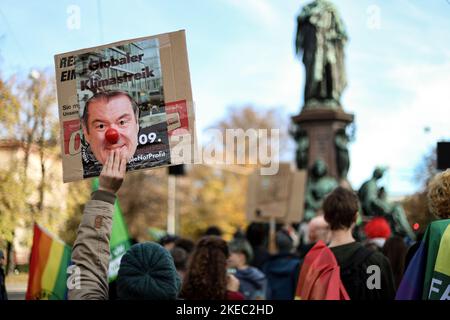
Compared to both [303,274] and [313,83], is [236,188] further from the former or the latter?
[303,274]

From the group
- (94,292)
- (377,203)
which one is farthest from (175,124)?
(377,203)

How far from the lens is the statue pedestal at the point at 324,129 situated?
62.9ft

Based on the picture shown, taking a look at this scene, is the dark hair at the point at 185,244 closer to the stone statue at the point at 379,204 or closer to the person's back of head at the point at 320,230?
the person's back of head at the point at 320,230

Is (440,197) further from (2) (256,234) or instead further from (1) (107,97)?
(2) (256,234)

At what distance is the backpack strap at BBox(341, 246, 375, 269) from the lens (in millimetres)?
3936

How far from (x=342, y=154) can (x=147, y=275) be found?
54.3 ft

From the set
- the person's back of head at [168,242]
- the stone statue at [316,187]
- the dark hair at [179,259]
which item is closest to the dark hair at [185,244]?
the person's back of head at [168,242]

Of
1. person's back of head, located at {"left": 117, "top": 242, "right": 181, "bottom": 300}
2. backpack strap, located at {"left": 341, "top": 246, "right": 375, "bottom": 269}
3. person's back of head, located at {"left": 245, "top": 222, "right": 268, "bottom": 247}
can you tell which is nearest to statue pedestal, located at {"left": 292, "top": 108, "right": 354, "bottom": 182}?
person's back of head, located at {"left": 245, "top": 222, "right": 268, "bottom": 247}

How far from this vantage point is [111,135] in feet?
9.45

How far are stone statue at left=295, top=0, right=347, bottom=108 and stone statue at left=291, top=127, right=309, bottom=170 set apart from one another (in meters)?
0.72

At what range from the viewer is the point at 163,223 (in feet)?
158

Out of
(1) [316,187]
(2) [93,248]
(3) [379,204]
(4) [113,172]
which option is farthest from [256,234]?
(1) [316,187]

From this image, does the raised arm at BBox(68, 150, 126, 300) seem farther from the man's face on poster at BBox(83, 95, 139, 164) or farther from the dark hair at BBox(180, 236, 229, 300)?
the dark hair at BBox(180, 236, 229, 300)
